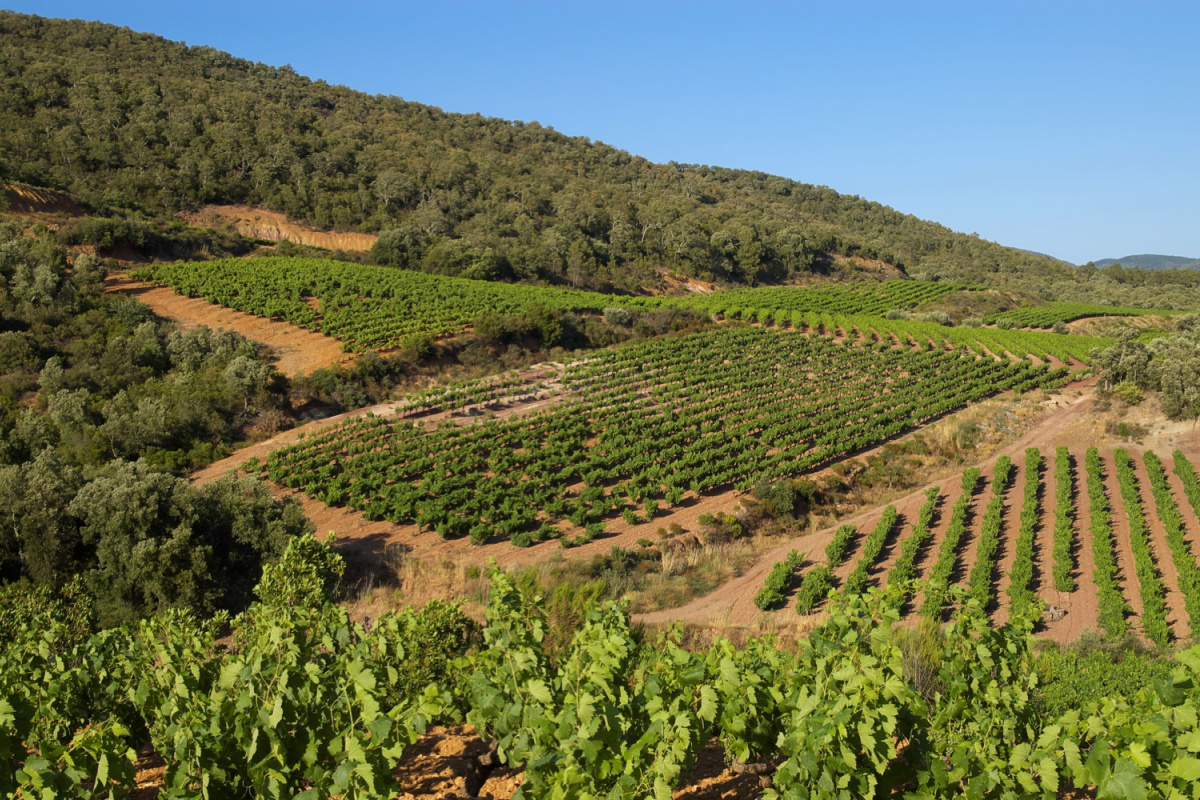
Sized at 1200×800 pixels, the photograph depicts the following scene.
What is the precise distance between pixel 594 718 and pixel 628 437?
22049 millimetres

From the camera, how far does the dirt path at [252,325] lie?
114 ft

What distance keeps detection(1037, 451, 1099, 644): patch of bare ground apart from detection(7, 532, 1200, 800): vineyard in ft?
35.6

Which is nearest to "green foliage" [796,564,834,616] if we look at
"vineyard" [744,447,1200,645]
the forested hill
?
"vineyard" [744,447,1200,645]

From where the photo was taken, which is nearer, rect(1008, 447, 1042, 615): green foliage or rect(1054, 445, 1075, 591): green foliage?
rect(1008, 447, 1042, 615): green foliage

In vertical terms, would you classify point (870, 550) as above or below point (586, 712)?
below

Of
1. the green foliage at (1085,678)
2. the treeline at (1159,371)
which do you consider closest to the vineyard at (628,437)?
the treeline at (1159,371)

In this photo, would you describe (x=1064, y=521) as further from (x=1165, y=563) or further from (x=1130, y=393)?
(x=1130, y=393)

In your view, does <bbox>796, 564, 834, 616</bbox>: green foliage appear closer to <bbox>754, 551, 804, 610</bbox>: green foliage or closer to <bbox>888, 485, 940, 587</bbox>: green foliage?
<bbox>754, 551, 804, 610</bbox>: green foliage

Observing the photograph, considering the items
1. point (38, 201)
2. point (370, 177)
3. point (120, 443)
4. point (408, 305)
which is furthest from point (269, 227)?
point (120, 443)

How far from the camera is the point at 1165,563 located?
18.8 m

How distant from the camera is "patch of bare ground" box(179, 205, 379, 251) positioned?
59.1 meters

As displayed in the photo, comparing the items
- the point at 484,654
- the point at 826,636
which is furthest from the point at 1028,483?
the point at 484,654

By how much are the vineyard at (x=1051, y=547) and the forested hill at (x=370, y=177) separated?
41.1 metres

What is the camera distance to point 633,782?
4.77 metres
